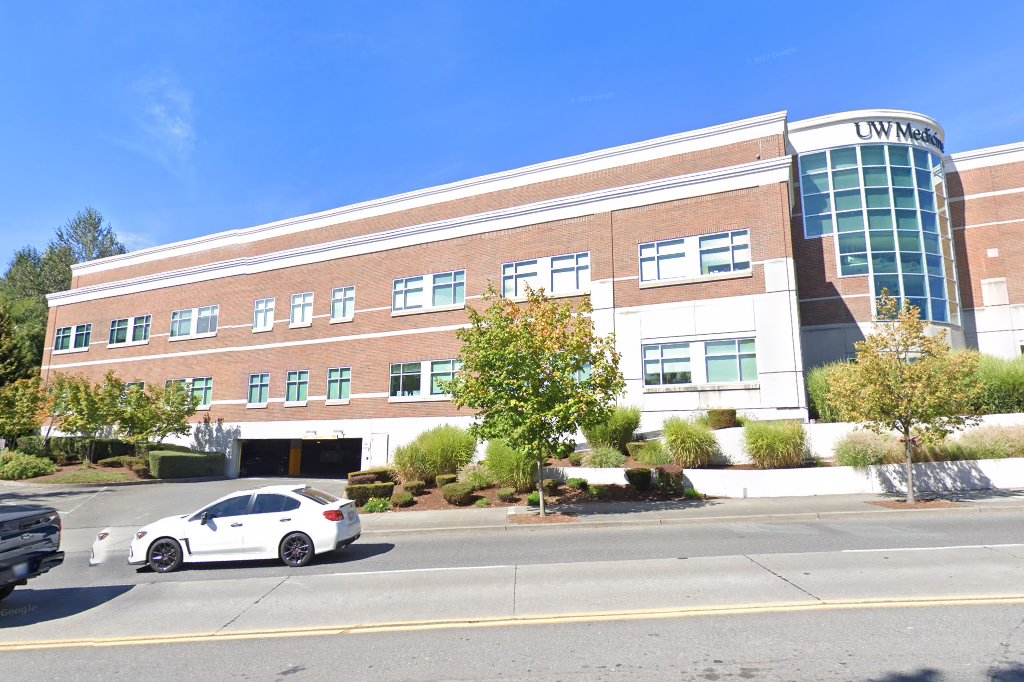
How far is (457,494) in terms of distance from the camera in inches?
723

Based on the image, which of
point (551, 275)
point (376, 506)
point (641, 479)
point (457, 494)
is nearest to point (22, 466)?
point (376, 506)

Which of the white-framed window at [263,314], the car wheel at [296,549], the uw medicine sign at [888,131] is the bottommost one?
the car wheel at [296,549]

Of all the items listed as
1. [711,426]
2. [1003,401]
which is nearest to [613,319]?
[711,426]

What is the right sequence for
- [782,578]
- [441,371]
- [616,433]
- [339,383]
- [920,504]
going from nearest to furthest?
[782,578], [920,504], [616,433], [441,371], [339,383]

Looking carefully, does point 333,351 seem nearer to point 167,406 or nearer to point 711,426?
point 167,406

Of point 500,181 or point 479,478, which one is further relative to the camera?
point 500,181

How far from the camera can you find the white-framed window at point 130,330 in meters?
39.2

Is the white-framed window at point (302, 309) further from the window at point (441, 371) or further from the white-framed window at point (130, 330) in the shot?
the white-framed window at point (130, 330)

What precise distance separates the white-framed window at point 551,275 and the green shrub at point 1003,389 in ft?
46.9

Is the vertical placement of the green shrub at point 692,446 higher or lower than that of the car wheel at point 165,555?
higher

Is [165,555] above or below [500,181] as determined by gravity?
below

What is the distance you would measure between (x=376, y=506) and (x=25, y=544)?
10.2 m

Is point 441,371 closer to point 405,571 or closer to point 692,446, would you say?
point 692,446

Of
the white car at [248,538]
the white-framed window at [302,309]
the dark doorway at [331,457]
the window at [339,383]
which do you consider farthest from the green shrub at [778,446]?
the white-framed window at [302,309]
